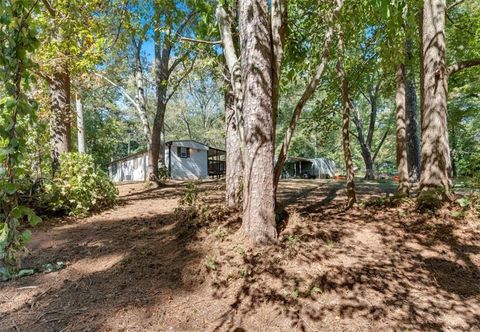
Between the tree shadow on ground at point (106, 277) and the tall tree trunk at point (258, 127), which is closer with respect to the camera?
the tree shadow on ground at point (106, 277)

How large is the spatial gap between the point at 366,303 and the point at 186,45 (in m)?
5.41

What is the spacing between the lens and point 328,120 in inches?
384

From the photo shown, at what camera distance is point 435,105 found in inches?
165

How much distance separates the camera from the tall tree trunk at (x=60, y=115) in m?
6.50

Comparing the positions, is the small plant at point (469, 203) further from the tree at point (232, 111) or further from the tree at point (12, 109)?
the tree at point (12, 109)

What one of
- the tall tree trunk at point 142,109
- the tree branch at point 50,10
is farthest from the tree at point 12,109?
the tall tree trunk at point 142,109

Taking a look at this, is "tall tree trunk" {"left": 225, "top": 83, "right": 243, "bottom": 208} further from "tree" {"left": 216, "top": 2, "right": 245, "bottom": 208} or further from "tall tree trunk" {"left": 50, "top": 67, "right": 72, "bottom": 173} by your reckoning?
"tall tree trunk" {"left": 50, "top": 67, "right": 72, "bottom": 173}

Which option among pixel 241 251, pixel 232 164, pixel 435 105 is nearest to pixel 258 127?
pixel 241 251

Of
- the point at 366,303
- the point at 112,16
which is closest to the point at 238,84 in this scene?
the point at 366,303

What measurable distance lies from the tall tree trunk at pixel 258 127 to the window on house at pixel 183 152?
1774 cm

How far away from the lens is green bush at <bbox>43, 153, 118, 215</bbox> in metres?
5.40

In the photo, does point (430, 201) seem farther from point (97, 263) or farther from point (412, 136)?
point (412, 136)

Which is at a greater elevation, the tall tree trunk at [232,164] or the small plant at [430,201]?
the tall tree trunk at [232,164]

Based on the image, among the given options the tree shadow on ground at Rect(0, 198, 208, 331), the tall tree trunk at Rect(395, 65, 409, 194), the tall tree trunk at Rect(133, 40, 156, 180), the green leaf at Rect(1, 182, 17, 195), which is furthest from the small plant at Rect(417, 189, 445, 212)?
the tall tree trunk at Rect(133, 40, 156, 180)
